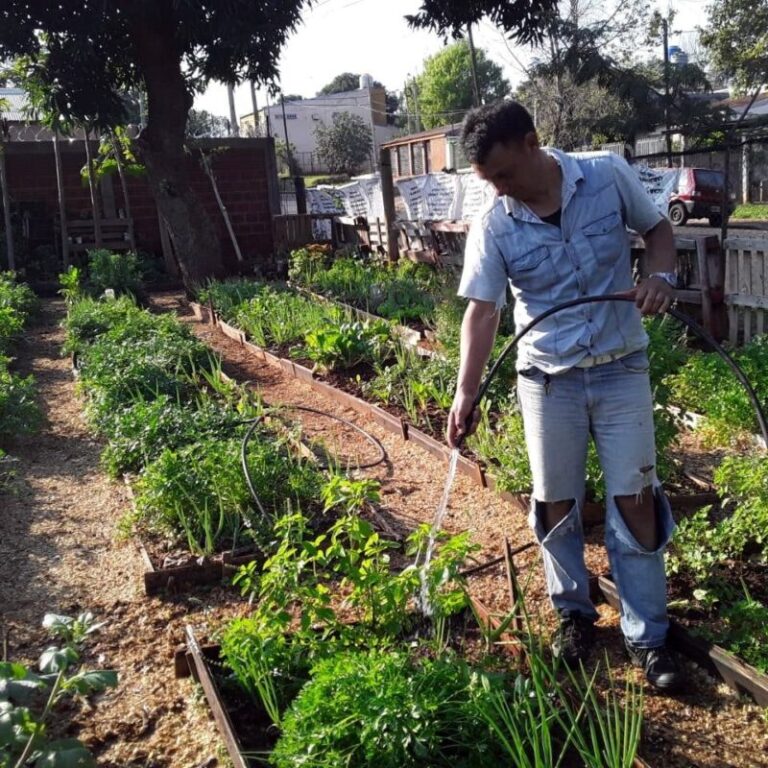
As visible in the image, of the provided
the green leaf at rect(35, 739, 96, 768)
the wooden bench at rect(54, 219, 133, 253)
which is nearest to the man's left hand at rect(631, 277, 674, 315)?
the green leaf at rect(35, 739, 96, 768)

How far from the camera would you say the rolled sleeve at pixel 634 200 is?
2.79 metres

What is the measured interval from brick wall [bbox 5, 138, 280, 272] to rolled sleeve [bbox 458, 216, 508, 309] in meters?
13.6

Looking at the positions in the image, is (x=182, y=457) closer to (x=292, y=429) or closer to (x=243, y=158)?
(x=292, y=429)

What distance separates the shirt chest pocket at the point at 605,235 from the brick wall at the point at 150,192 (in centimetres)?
1372

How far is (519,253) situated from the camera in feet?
9.25

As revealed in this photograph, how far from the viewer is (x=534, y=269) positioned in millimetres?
2828

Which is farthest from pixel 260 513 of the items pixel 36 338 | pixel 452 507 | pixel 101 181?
pixel 101 181

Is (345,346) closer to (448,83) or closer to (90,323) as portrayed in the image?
(90,323)

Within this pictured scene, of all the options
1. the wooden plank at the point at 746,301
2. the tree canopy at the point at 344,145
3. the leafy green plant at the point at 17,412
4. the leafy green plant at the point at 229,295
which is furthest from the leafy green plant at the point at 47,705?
the tree canopy at the point at 344,145

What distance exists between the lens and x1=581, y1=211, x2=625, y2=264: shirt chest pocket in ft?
9.05

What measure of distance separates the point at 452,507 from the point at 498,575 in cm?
94

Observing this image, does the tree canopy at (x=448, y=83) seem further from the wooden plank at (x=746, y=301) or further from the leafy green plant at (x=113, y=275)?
the wooden plank at (x=746, y=301)

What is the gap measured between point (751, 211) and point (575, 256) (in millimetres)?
26599

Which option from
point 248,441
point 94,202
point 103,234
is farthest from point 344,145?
point 248,441
